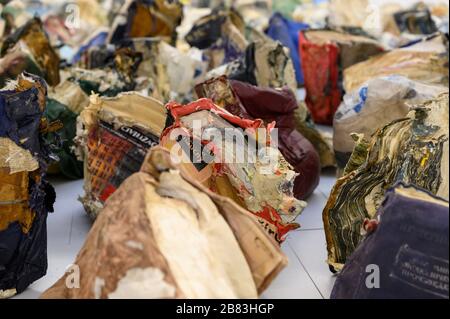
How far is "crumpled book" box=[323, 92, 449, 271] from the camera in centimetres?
177

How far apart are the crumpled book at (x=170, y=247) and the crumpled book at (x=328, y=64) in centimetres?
238

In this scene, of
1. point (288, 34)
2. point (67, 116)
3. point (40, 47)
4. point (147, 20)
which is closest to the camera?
point (67, 116)

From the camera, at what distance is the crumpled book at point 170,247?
1.18 m

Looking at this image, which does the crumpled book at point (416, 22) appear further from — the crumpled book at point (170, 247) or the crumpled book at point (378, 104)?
the crumpled book at point (170, 247)

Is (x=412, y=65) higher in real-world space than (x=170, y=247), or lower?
lower

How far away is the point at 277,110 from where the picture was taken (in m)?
2.49

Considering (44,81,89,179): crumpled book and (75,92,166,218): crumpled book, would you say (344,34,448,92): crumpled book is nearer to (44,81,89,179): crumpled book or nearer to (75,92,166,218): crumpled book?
(75,92,166,218): crumpled book

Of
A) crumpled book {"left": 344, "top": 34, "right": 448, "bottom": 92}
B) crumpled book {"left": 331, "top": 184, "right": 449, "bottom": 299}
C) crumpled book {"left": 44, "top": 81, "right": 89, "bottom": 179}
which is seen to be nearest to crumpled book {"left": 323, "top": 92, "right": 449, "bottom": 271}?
crumpled book {"left": 331, "top": 184, "right": 449, "bottom": 299}

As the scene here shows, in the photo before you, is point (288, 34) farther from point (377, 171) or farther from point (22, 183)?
point (22, 183)

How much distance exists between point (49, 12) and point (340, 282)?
5.51m

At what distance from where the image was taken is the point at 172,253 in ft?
3.97

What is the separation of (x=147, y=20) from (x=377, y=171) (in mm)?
2895

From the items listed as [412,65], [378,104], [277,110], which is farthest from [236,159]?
[412,65]
